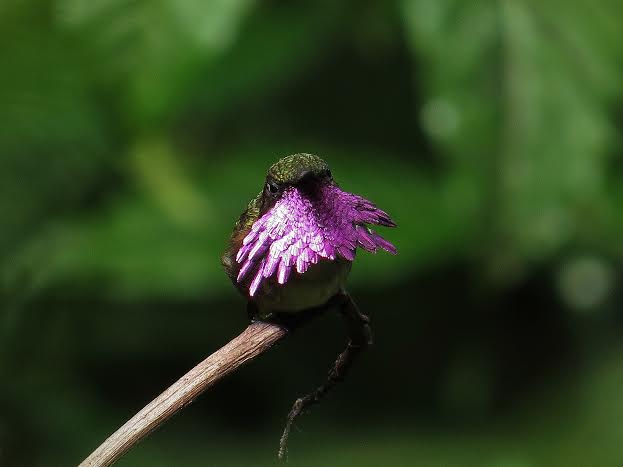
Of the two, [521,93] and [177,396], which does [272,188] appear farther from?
[521,93]

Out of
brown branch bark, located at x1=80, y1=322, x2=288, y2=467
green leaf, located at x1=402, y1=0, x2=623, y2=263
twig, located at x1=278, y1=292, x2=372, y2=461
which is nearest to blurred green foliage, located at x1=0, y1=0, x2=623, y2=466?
green leaf, located at x1=402, y1=0, x2=623, y2=263

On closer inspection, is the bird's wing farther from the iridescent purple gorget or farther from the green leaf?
the green leaf

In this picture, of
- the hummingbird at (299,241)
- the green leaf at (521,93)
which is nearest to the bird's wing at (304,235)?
the hummingbird at (299,241)

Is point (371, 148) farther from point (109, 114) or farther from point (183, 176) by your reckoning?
point (109, 114)

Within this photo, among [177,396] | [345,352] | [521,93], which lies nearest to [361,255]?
[521,93]

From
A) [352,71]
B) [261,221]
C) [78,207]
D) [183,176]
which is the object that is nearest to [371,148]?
[352,71]

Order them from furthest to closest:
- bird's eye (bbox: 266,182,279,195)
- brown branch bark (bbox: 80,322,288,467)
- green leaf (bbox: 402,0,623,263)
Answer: green leaf (bbox: 402,0,623,263), bird's eye (bbox: 266,182,279,195), brown branch bark (bbox: 80,322,288,467)
